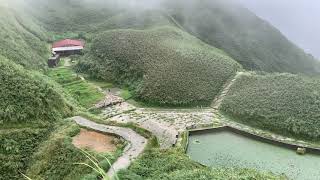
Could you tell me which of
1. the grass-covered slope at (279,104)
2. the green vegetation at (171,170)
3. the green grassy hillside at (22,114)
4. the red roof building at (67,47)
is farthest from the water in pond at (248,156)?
the red roof building at (67,47)

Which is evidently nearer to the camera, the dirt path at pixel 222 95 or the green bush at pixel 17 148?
the green bush at pixel 17 148

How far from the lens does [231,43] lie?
99.9 m

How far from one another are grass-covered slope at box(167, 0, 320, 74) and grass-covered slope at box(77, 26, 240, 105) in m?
27.6

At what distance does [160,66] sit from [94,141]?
23.7 meters

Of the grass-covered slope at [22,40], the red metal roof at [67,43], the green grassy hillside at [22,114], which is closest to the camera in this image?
the green grassy hillside at [22,114]

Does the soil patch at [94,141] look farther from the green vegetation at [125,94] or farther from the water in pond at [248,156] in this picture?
the green vegetation at [125,94]

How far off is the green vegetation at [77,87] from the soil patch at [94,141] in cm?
1320

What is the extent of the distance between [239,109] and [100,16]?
177ft

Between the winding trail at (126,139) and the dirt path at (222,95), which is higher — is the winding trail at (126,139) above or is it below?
above

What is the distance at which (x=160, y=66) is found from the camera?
58.1m

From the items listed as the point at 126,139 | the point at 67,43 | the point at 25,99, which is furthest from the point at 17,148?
the point at 67,43

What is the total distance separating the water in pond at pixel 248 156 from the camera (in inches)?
1449

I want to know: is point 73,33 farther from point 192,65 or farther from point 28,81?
point 28,81

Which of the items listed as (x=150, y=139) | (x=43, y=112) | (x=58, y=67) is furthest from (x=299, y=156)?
(x=58, y=67)
